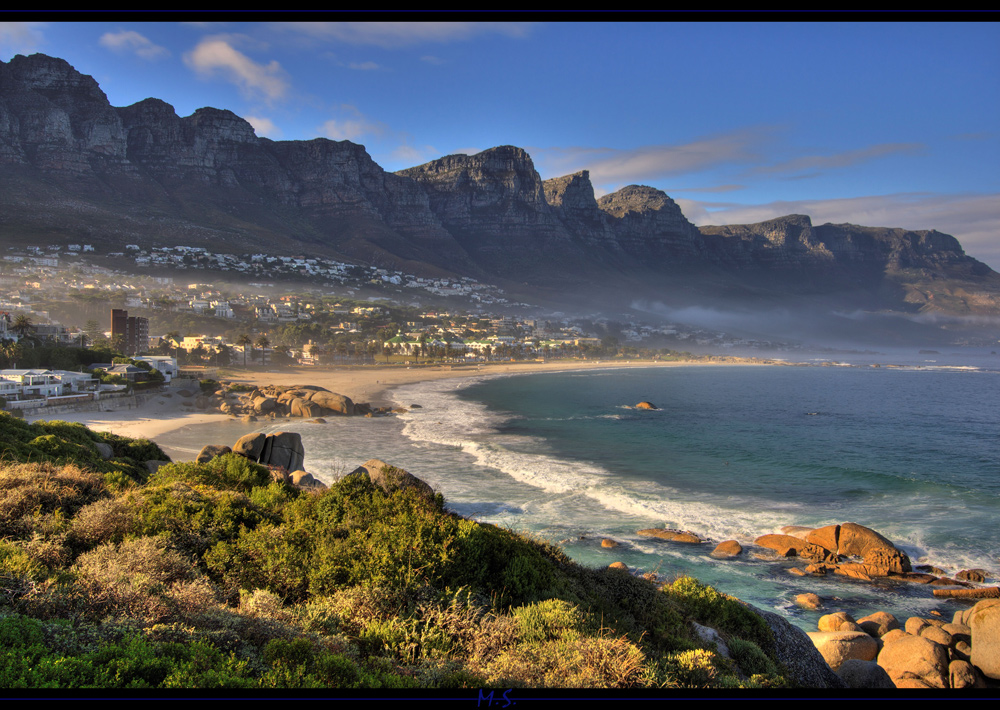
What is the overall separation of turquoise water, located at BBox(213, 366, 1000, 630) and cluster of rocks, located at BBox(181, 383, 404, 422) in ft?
9.45

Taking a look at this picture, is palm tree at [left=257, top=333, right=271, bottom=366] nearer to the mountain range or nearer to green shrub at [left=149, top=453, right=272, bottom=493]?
green shrub at [left=149, top=453, right=272, bottom=493]

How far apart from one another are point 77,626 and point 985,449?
44.0m

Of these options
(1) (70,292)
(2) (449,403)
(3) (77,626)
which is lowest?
(2) (449,403)

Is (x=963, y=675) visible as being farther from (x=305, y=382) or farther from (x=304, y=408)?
(x=305, y=382)

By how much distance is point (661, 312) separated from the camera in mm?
187000

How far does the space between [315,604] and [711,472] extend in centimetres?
2400

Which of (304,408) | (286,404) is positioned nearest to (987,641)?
(304,408)

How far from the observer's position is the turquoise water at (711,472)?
15195 millimetres

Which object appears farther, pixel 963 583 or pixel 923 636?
pixel 963 583

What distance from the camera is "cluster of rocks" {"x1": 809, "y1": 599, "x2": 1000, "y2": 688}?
9.44m

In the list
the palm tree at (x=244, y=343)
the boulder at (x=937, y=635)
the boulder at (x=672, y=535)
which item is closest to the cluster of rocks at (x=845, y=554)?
the boulder at (x=672, y=535)

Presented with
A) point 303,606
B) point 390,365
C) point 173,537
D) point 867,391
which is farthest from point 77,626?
point 867,391

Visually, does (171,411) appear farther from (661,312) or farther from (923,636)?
(661,312)

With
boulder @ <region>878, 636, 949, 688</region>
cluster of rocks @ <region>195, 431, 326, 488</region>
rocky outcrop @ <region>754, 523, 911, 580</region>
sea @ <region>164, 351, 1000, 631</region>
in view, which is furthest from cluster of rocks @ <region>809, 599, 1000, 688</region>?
cluster of rocks @ <region>195, 431, 326, 488</region>
